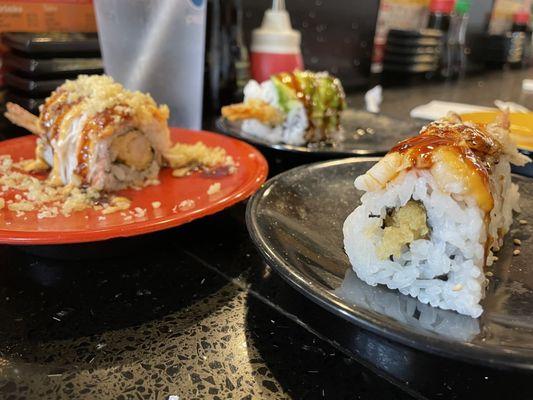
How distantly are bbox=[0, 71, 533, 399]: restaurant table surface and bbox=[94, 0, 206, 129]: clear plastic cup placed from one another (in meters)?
0.74

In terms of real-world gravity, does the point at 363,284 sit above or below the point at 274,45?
below

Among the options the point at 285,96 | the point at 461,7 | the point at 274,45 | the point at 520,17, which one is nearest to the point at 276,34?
the point at 274,45

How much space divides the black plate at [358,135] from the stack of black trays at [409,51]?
1.60 meters

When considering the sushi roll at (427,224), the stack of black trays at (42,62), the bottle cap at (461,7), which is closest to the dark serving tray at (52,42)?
the stack of black trays at (42,62)

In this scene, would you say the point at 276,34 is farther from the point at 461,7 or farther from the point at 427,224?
the point at 461,7

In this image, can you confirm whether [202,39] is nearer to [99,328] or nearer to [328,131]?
[328,131]

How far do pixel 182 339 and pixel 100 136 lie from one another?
0.50 metres

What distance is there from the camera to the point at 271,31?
1966mm

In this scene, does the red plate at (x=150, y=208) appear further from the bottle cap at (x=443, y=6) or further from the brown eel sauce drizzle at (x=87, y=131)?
the bottle cap at (x=443, y=6)

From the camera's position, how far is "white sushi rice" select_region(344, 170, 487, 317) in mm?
611

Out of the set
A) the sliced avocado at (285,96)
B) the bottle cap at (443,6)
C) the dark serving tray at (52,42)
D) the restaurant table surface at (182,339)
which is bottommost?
the restaurant table surface at (182,339)

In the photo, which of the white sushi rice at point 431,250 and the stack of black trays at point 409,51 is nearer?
the white sushi rice at point 431,250

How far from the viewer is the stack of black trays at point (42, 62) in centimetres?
143

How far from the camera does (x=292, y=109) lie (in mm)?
1403
